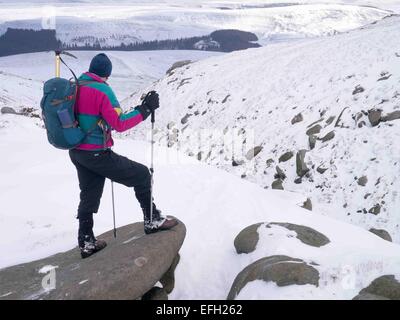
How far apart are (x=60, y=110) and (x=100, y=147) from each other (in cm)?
73

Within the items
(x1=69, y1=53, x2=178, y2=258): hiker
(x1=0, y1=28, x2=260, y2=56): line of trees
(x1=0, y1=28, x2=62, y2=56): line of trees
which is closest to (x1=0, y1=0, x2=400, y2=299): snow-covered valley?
(x1=69, y1=53, x2=178, y2=258): hiker

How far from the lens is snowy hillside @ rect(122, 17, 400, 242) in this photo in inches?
533

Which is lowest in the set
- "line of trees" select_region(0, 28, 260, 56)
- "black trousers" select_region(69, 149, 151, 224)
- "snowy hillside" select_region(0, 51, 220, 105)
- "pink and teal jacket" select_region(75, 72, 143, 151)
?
"snowy hillside" select_region(0, 51, 220, 105)

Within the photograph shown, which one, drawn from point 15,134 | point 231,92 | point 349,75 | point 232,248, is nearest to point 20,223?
point 232,248

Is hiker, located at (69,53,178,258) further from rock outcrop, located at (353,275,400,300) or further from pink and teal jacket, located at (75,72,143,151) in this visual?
rock outcrop, located at (353,275,400,300)

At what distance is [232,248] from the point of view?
732 cm

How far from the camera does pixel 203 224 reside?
8398 millimetres

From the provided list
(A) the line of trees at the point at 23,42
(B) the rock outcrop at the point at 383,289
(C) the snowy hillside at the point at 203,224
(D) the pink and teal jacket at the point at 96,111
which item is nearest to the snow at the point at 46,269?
(C) the snowy hillside at the point at 203,224

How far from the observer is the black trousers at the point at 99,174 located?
5.57m

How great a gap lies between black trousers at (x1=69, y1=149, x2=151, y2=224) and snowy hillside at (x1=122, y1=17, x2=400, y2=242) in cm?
816

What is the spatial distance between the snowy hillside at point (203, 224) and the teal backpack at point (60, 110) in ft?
6.94

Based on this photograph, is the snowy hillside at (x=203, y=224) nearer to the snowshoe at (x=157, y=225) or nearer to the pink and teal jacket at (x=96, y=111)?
the snowshoe at (x=157, y=225)

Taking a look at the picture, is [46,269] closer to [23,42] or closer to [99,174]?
[99,174]

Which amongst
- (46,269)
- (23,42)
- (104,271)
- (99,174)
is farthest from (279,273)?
(23,42)
